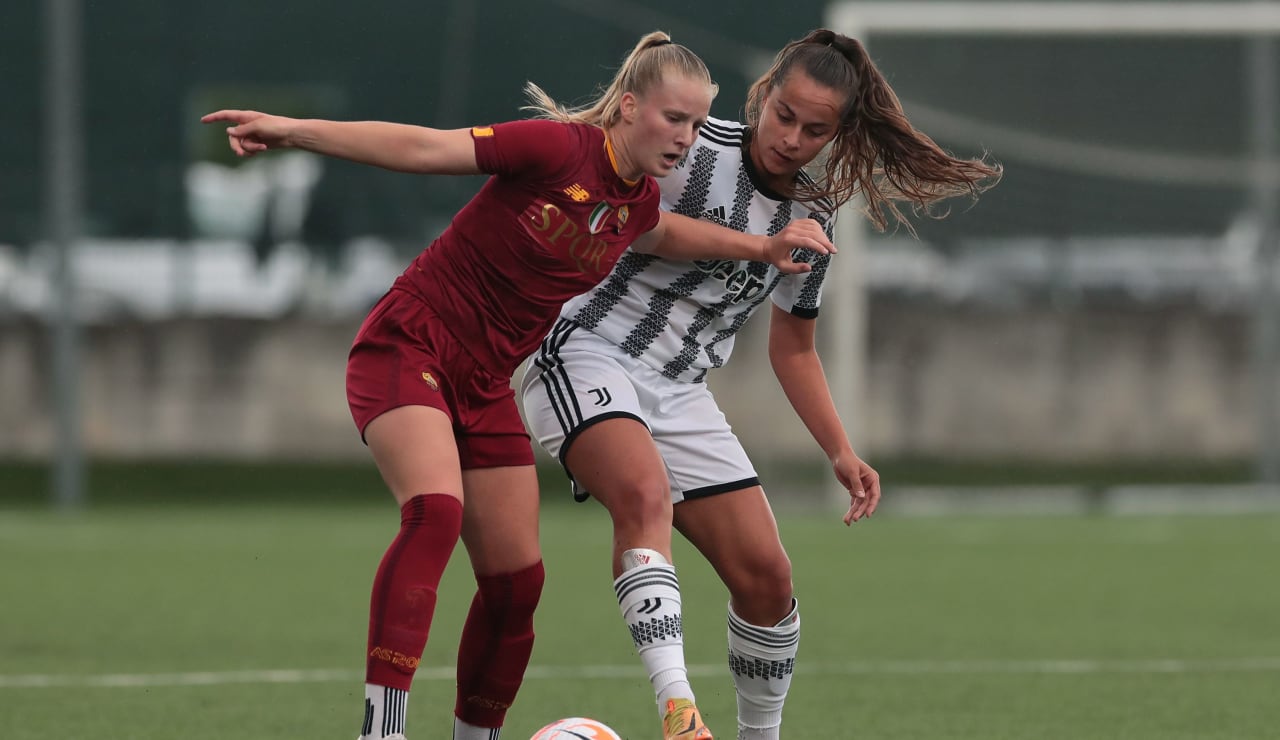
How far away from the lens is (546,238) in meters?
A: 4.43

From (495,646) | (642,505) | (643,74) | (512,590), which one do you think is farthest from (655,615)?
(643,74)

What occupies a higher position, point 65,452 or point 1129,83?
point 1129,83

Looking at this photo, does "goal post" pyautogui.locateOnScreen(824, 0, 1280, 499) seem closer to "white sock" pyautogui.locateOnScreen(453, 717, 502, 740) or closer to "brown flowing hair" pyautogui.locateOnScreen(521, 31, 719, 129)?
"brown flowing hair" pyautogui.locateOnScreen(521, 31, 719, 129)

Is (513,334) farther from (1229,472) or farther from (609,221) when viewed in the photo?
(1229,472)

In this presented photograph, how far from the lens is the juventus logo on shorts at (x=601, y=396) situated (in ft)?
15.4

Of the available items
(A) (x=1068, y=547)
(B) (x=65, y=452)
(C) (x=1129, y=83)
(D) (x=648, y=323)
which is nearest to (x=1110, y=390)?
(C) (x=1129, y=83)

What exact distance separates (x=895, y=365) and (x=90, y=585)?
25.2 feet

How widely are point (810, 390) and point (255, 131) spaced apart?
70.9 inches

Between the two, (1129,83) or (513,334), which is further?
(1129,83)

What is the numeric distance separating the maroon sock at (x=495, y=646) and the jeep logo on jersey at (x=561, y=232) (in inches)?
29.9

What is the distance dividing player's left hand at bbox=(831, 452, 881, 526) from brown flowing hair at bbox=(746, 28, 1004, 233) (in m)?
0.63

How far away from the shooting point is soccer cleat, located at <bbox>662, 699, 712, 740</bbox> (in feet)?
13.3

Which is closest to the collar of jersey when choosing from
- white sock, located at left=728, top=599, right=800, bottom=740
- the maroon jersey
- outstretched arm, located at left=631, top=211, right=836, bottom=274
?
the maroon jersey

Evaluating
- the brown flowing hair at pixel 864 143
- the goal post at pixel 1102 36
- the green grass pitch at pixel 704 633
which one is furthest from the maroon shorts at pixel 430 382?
the goal post at pixel 1102 36
